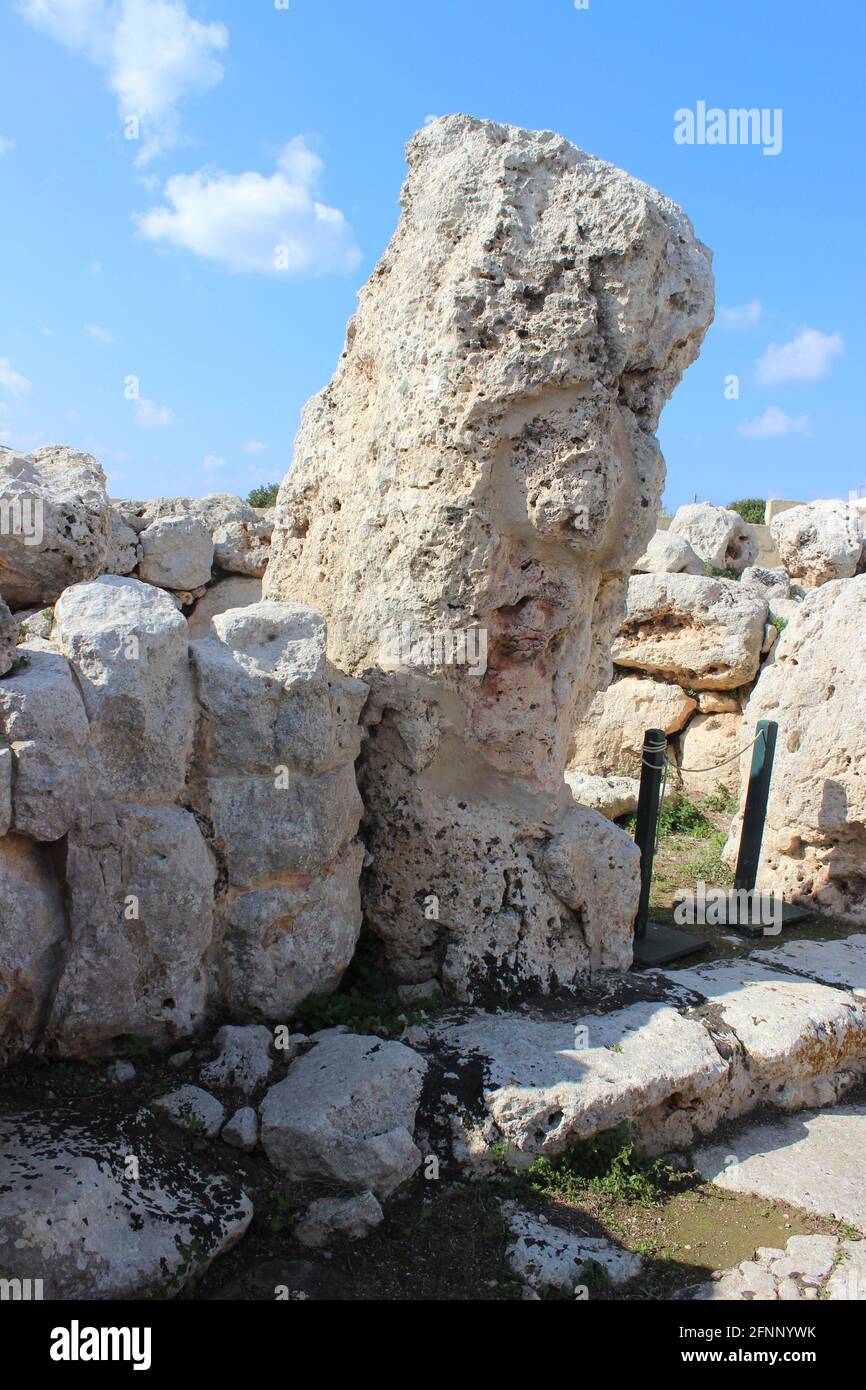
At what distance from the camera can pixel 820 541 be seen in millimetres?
8883

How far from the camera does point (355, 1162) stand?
11.1 ft

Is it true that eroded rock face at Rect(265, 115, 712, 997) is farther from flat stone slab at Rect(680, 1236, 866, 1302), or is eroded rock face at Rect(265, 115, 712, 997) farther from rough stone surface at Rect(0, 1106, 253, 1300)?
rough stone surface at Rect(0, 1106, 253, 1300)

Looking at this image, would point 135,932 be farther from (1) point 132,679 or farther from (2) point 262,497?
(2) point 262,497

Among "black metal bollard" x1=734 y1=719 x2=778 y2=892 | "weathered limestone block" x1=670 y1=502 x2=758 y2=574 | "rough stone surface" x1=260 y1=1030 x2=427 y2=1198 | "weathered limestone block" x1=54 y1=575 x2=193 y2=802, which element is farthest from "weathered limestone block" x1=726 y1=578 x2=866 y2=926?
"weathered limestone block" x1=670 y1=502 x2=758 y2=574

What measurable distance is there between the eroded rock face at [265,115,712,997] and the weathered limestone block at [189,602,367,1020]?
429 mm

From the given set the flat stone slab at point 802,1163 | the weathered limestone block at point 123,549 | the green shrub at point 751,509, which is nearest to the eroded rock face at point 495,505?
the flat stone slab at point 802,1163

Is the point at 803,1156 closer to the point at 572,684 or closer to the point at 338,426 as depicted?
the point at 572,684

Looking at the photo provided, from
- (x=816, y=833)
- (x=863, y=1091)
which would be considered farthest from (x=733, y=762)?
(x=863, y=1091)

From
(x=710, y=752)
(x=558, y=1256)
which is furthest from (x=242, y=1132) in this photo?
(x=710, y=752)

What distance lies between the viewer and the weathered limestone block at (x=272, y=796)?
3898 millimetres

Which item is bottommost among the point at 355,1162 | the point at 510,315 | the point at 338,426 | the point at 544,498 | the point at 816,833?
the point at 355,1162
